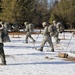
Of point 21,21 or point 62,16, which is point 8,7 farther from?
point 62,16

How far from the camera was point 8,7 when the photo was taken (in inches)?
2111

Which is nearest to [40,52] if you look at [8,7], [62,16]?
[8,7]

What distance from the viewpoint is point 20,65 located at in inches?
565

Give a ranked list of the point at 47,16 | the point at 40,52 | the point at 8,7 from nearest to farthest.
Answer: the point at 40,52
the point at 8,7
the point at 47,16

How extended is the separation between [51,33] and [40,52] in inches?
51.2
